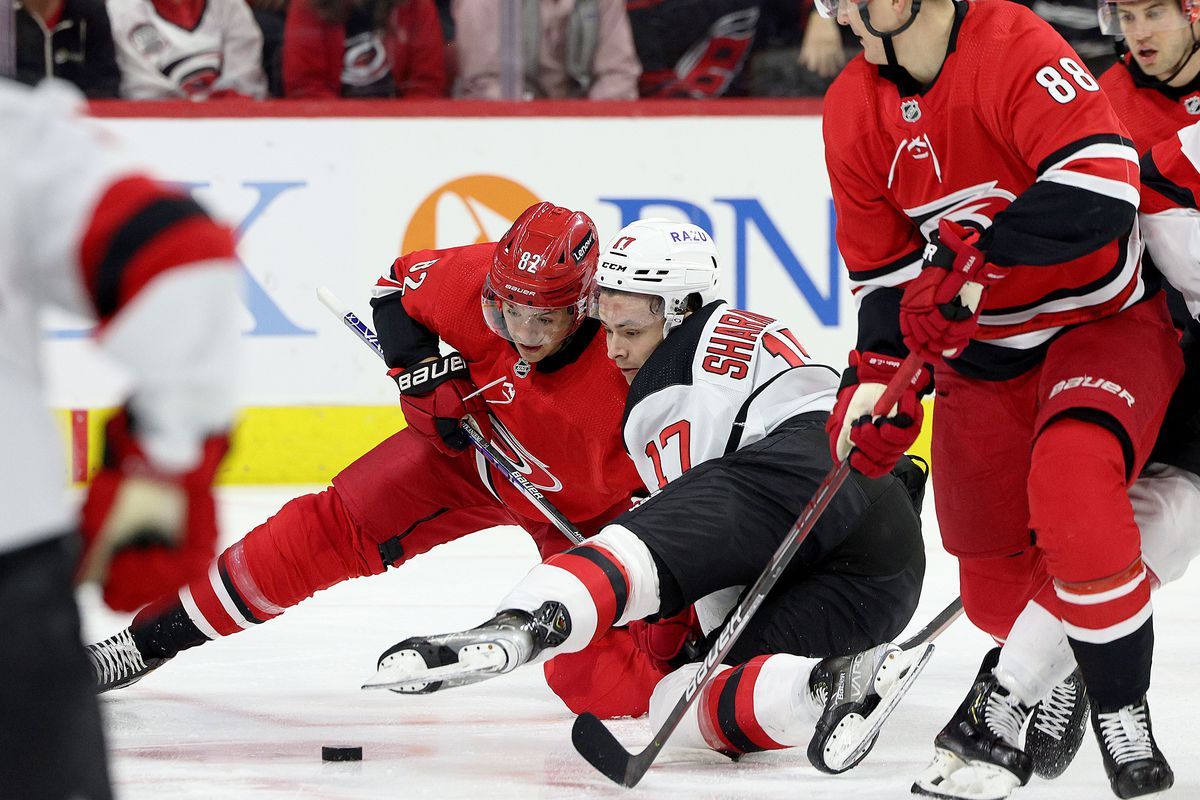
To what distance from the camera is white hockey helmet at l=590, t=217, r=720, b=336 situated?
8.54ft

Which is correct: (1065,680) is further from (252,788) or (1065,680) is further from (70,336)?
(70,336)

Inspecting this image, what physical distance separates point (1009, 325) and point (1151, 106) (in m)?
0.52

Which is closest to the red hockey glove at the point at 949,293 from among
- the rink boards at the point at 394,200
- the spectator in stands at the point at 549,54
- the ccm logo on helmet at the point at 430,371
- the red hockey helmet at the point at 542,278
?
the red hockey helmet at the point at 542,278

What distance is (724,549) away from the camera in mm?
2330

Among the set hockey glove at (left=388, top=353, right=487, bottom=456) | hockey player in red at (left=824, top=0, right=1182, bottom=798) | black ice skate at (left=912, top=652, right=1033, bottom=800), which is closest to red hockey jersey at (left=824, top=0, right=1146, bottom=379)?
hockey player in red at (left=824, top=0, right=1182, bottom=798)

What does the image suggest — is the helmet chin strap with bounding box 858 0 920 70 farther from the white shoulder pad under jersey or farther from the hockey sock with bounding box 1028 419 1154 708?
the hockey sock with bounding box 1028 419 1154 708

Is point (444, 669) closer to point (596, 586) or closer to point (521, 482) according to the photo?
point (596, 586)

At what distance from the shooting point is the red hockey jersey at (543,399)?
9.09 feet

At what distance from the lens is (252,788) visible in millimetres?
2238

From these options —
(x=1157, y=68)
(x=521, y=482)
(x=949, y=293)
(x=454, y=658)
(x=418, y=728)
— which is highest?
(x=1157, y=68)

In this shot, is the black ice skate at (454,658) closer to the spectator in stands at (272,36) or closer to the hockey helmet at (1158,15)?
the hockey helmet at (1158,15)

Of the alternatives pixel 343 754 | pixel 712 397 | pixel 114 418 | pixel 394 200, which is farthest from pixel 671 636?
pixel 394 200

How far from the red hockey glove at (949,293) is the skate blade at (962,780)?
53cm

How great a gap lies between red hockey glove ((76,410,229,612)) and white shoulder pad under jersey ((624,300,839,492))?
4.47 feet
